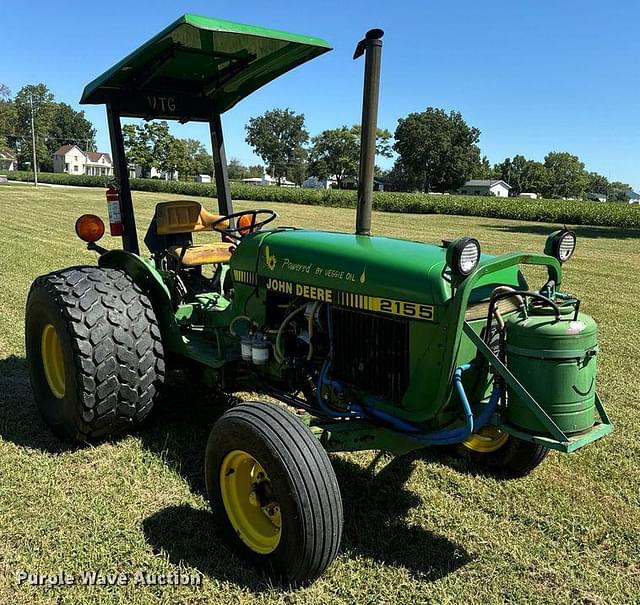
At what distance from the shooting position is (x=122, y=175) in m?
4.06

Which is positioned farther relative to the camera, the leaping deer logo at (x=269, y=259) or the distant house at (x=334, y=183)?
the distant house at (x=334, y=183)

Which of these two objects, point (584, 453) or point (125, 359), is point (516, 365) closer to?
point (584, 453)

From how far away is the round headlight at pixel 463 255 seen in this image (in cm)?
245

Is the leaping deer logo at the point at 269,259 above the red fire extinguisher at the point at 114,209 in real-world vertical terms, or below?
below

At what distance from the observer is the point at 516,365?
2520 mm

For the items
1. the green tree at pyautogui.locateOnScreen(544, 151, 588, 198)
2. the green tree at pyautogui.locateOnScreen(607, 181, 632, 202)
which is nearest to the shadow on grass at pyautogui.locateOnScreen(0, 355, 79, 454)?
the green tree at pyautogui.locateOnScreen(544, 151, 588, 198)

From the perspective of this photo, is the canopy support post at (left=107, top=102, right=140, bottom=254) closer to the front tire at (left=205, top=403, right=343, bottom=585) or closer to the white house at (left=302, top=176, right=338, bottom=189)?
the front tire at (left=205, top=403, right=343, bottom=585)

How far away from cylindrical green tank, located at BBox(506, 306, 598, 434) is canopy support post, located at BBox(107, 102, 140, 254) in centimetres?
267

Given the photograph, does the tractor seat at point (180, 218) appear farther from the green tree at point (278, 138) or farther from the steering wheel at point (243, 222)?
the green tree at point (278, 138)

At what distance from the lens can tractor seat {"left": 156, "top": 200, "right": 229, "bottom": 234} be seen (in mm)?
4133

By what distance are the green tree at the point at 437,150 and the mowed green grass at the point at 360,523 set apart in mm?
83404

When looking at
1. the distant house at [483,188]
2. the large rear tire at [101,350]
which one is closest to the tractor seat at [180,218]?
the large rear tire at [101,350]

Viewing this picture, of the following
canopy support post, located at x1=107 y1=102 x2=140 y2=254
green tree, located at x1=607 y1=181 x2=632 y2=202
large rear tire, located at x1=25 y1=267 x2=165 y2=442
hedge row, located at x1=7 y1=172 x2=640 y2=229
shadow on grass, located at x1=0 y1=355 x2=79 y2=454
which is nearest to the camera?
large rear tire, located at x1=25 y1=267 x2=165 y2=442

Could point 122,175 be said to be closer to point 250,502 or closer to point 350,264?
point 350,264
